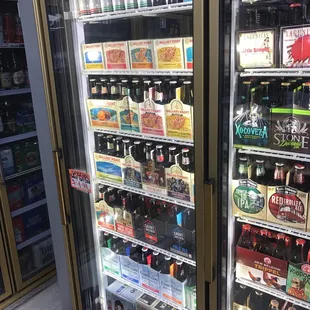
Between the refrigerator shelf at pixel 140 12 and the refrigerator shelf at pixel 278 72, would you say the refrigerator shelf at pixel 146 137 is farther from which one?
the refrigerator shelf at pixel 140 12

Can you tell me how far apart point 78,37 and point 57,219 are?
108 centimetres

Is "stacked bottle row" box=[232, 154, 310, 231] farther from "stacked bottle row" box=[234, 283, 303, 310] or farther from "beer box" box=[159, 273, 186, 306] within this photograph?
"beer box" box=[159, 273, 186, 306]

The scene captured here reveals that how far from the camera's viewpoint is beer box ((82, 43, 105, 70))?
1.82 m

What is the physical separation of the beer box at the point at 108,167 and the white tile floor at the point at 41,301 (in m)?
1.31

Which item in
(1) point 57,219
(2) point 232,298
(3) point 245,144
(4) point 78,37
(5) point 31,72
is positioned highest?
(4) point 78,37

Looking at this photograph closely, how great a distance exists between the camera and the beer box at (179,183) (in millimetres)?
1659

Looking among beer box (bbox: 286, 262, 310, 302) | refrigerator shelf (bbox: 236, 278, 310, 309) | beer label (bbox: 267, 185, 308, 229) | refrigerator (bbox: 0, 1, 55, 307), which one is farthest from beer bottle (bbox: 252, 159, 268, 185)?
refrigerator (bbox: 0, 1, 55, 307)

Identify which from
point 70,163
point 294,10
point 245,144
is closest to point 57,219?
point 70,163

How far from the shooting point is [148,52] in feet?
5.40

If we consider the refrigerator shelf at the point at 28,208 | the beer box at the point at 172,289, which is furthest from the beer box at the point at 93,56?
the refrigerator shelf at the point at 28,208

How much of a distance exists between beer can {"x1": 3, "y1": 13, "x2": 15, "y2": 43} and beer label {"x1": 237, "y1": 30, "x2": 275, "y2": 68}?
6.20ft

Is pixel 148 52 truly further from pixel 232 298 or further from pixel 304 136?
pixel 232 298

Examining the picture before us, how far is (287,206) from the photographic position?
56.4 inches

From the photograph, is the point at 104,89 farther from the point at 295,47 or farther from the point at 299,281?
the point at 299,281
